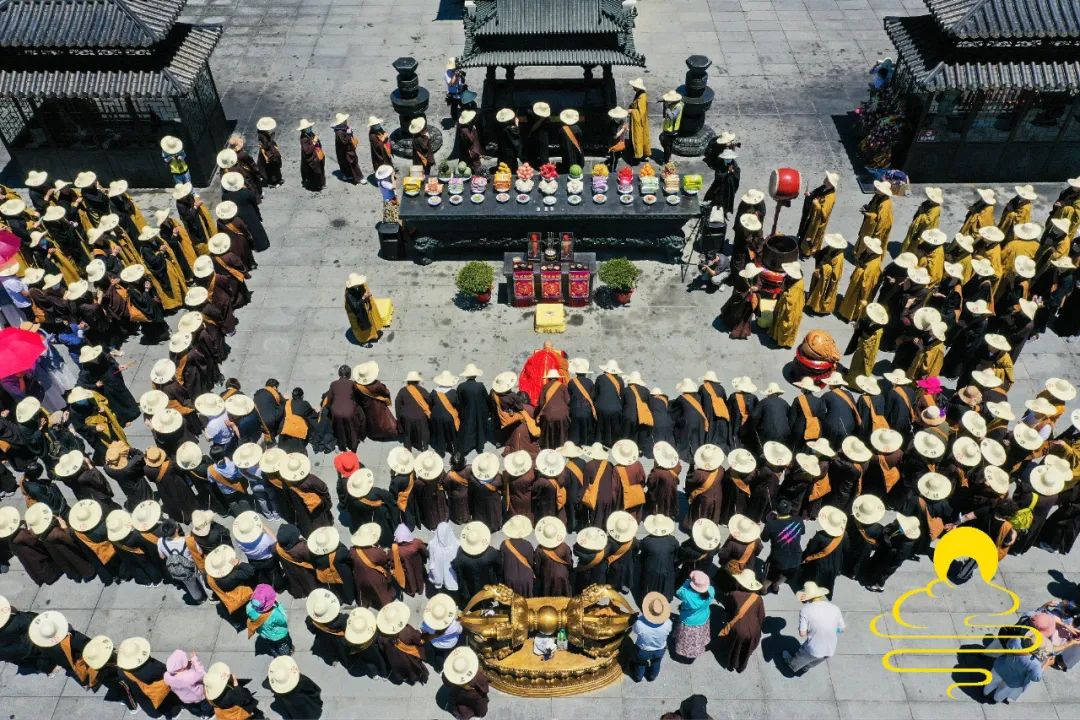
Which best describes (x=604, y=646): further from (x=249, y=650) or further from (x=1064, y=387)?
(x=1064, y=387)

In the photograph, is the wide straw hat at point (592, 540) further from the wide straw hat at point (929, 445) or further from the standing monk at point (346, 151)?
the standing monk at point (346, 151)

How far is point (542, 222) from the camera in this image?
17.6 meters

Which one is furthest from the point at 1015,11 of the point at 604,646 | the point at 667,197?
the point at 604,646

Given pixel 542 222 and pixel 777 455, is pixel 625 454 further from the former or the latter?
pixel 542 222

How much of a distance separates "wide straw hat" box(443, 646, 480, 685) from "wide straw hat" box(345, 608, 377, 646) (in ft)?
3.64

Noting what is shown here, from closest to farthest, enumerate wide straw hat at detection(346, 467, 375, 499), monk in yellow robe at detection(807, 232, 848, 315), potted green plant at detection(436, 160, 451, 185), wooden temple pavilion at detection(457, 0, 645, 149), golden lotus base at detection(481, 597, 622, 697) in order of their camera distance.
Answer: golden lotus base at detection(481, 597, 622, 697), wide straw hat at detection(346, 467, 375, 499), monk in yellow robe at detection(807, 232, 848, 315), potted green plant at detection(436, 160, 451, 185), wooden temple pavilion at detection(457, 0, 645, 149)

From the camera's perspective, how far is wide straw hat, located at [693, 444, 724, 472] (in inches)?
476

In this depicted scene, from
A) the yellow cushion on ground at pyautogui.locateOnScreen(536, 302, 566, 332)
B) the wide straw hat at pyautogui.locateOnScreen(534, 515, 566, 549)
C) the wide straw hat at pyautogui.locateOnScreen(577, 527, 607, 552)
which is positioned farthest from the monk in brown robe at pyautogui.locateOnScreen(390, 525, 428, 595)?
the yellow cushion on ground at pyautogui.locateOnScreen(536, 302, 566, 332)

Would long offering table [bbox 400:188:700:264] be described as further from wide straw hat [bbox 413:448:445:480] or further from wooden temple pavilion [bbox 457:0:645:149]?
wide straw hat [bbox 413:448:445:480]

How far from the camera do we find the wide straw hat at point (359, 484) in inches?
466

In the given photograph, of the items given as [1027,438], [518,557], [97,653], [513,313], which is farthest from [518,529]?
[1027,438]

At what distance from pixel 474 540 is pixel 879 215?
11.4m

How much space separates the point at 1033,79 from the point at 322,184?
1692 centimetres

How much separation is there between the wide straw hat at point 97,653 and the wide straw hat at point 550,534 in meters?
5.84
